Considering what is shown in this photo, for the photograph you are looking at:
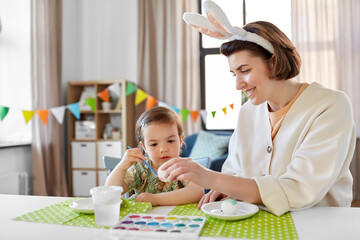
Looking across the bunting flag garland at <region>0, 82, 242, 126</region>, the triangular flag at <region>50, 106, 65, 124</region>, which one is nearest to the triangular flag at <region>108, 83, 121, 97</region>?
the bunting flag garland at <region>0, 82, 242, 126</region>

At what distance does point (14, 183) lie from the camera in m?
3.94

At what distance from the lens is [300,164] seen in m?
1.17

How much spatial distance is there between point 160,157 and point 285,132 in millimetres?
519

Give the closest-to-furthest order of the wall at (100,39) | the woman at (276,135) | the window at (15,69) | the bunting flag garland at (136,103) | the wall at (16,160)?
the woman at (276,135) < the wall at (16,160) < the window at (15,69) < the bunting flag garland at (136,103) < the wall at (100,39)

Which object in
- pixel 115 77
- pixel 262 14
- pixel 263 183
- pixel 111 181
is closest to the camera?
pixel 263 183

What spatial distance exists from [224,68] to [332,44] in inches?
53.5

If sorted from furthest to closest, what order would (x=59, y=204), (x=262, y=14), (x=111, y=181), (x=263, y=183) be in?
1. (x=262, y=14)
2. (x=111, y=181)
3. (x=59, y=204)
4. (x=263, y=183)

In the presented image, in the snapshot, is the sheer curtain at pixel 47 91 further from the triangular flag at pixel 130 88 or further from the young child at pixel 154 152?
the young child at pixel 154 152

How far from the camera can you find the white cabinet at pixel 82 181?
4.66 m

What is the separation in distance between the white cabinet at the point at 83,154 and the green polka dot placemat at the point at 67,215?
11.5 ft

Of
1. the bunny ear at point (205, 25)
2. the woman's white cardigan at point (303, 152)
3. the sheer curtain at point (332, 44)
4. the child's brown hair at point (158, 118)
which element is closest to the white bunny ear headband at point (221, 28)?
the bunny ear at point (205, 25)

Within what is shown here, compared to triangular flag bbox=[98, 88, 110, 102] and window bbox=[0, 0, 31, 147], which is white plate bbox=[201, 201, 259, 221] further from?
triangular flag bbox=[98, 88, 110, 102]

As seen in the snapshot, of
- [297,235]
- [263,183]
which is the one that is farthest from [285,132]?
[297,235]

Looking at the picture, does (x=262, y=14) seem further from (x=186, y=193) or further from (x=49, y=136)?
(x=186, y=193)
